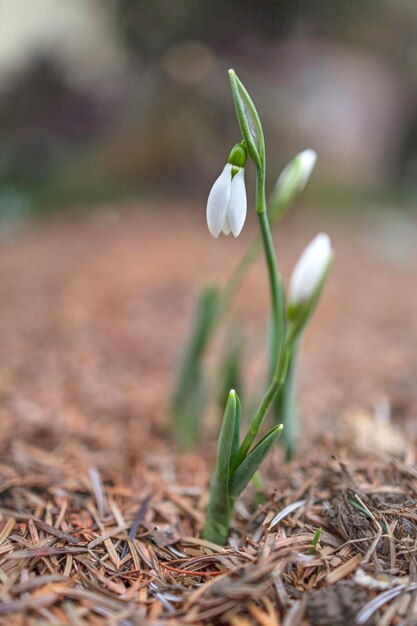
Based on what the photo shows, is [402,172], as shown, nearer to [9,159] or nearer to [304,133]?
[304,133]

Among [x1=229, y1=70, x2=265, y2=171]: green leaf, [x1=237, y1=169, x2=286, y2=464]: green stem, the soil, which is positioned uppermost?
[x1=229, y1=70, x2=265, y2=171]: green leaf

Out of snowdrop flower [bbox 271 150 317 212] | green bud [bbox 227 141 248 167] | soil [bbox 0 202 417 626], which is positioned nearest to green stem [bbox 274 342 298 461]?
soil [bbox 0 202 417 626]

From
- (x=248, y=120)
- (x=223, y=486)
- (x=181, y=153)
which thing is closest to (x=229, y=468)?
(x=223, y=486)

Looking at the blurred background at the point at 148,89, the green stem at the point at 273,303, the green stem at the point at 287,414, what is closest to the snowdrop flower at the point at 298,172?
the green stem at the point at 273,303

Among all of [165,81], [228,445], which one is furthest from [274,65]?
[228,445]

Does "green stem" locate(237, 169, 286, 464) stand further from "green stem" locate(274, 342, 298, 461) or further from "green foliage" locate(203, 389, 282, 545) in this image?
"green stem" locate(274, 342, 298, 461)

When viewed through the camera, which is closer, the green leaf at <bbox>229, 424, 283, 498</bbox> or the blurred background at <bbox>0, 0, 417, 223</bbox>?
the green leaf at <bbox>229, 424, 283, 498</bbox>
